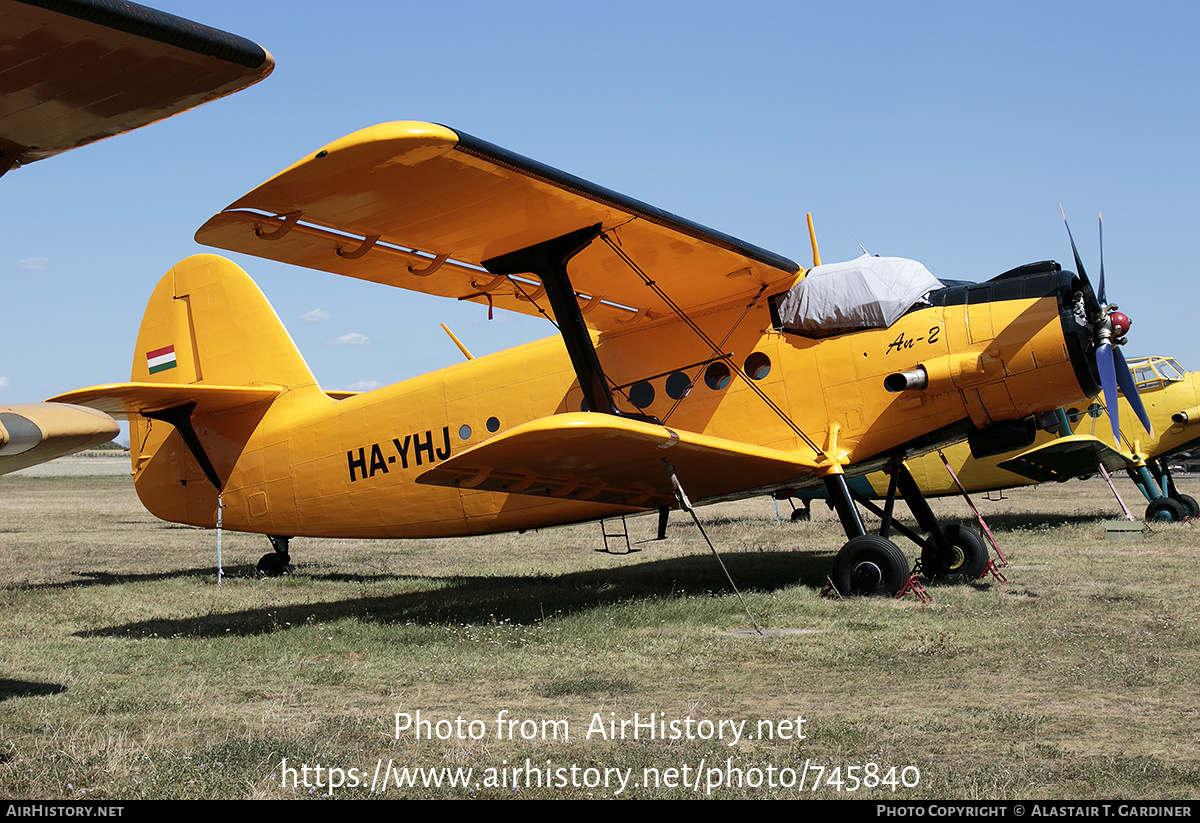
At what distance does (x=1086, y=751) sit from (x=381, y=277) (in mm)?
7263

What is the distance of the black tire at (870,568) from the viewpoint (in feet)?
26.1

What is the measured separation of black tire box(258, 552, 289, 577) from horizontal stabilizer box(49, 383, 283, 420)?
2.20 metres

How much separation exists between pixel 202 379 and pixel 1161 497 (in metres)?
16.9

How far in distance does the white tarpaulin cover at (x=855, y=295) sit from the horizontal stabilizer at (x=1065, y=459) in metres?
8.79

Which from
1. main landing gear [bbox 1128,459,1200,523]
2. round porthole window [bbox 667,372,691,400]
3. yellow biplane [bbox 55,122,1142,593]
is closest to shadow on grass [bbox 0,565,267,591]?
yellow biplane [bbox 55,122,1142,593]

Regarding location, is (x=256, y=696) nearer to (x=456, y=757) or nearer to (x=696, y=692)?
(x=456, y=757)

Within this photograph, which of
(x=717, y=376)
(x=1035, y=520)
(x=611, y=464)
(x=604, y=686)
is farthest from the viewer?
(x=1035, y=520)

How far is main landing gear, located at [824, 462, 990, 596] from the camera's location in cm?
799

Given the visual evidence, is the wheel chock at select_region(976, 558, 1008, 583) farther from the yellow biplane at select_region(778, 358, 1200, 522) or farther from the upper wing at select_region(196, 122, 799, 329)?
the yellow biplane at select_region(778, 358, 1200, 522)

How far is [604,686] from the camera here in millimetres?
5516

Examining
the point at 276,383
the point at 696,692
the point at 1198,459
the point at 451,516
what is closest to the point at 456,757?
the point at 696,692

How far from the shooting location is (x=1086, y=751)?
3984mm

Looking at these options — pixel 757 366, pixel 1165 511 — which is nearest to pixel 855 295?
pixel 757 366

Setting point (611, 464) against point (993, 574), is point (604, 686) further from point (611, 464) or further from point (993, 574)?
point (993, 574)
